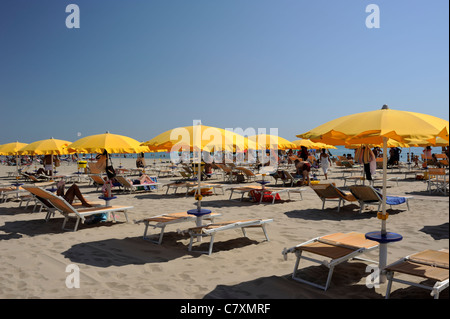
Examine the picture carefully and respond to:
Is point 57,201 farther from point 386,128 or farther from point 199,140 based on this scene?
point 386,128

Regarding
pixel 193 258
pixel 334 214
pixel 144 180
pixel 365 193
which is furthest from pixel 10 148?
pixel 365 193

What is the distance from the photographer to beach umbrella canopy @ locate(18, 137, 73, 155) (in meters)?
11.4

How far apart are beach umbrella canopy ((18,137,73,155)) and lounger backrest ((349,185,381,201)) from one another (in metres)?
8.34

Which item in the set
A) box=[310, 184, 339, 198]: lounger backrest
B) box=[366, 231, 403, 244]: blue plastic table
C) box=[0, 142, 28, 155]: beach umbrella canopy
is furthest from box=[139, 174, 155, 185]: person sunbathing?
box=[366, 231, 403, 244]: blue plastic table

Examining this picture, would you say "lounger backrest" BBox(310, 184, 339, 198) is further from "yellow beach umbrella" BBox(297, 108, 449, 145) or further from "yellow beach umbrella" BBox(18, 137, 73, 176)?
"yellow beach umbrella" BBox(18, 137, 73, 176)

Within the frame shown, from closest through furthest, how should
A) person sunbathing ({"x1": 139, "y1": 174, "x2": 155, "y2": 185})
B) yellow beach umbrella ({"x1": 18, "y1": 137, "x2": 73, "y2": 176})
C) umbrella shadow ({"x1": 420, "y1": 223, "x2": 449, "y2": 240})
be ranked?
umbrella shadow ({"x1": 420, "y1": 223, "x2": 449, "y2": 240}) → yellow beach umbrella ({"x1": 18, "y1": 137, "x2": 73, "y2": 176}) → person sunbathing ({"x1": 139, "y1": 174, "x2": 155, "y2": 185})

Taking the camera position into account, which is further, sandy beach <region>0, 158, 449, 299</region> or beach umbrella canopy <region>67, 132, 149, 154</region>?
beach umbrella canopy <region>67, 132, 149, 154</region>

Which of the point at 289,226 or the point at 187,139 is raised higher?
the point at 187,139

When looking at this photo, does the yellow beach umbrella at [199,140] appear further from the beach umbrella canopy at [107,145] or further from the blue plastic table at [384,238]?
the blue plastic table at [384,238]

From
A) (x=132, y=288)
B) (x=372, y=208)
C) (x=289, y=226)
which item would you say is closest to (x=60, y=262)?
(x=132, y=288)

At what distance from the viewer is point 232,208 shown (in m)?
9.97
